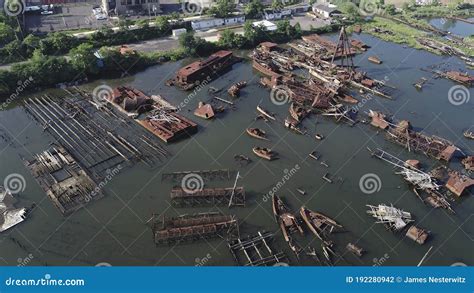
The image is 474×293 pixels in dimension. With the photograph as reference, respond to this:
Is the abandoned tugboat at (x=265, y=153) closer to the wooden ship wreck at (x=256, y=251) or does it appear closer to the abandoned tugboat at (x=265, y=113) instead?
the abandoned tugboat at (x=265, y=113)

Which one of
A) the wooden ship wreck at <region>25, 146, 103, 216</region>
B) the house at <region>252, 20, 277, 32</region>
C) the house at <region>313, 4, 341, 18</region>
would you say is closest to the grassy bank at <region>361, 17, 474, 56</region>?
the house at <region>313, 4, 341, 18</region>

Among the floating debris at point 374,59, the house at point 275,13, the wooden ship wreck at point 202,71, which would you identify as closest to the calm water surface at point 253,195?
the wooden ship wreck at point 202,71

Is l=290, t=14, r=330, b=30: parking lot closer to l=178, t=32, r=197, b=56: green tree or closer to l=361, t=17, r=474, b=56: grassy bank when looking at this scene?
l=361, t=17, r=474, b=56: grassy bank

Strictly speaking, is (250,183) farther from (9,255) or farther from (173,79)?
(173,79)

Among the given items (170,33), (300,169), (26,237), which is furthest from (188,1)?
(26,237)

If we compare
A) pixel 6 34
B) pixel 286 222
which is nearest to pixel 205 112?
pixel 286 222

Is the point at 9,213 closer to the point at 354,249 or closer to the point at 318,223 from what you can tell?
the point at 318,223
